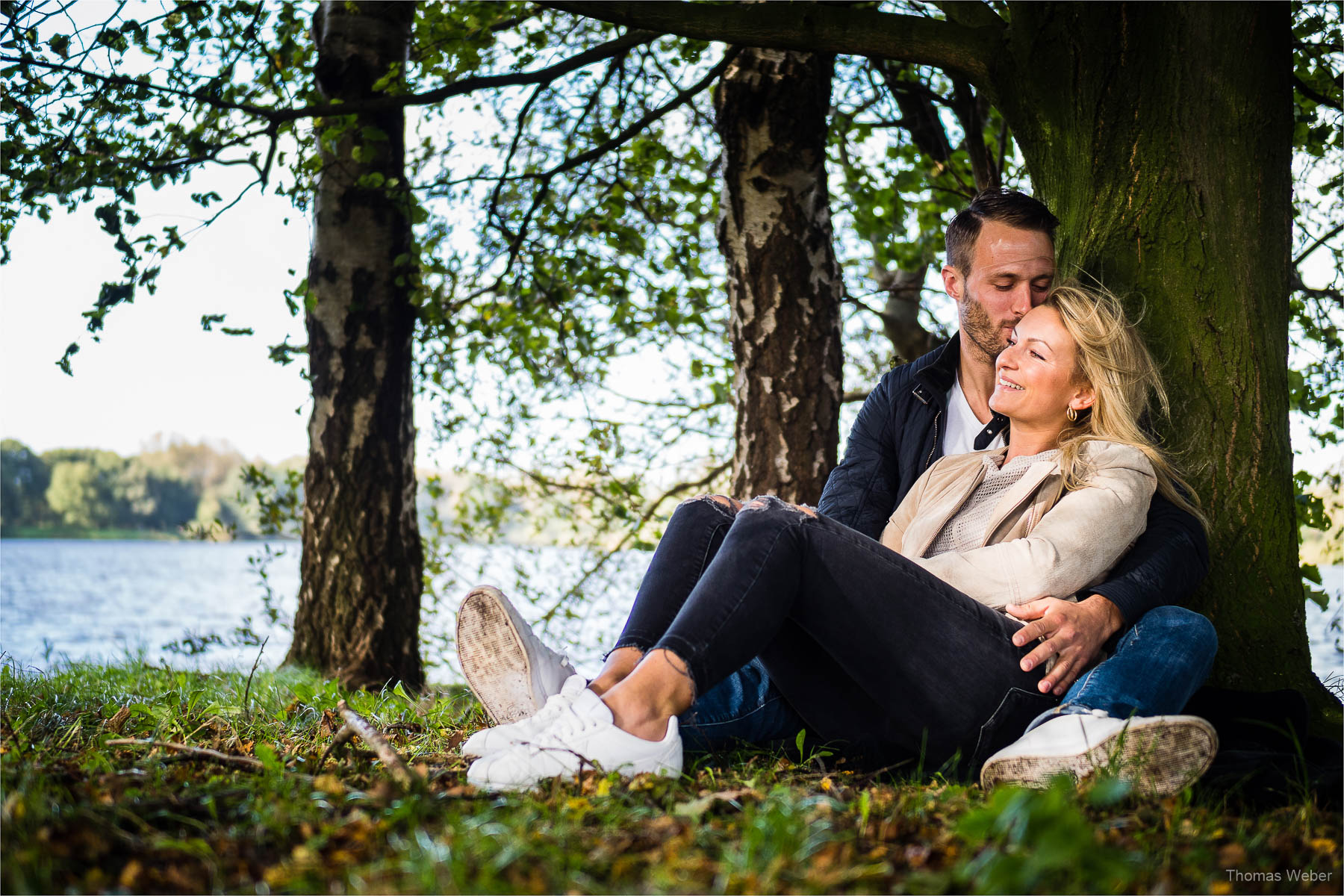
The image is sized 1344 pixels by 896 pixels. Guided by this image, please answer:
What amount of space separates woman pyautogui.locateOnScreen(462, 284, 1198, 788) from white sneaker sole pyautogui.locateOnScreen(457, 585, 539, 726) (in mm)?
68

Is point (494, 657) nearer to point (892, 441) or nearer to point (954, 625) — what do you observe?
point (954, 625)

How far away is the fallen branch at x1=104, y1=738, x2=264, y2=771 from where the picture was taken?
2178 millimetres

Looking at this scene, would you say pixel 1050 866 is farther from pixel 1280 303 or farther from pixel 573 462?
pixel 573 462

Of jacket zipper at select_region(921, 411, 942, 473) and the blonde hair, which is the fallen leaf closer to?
the blonde hair

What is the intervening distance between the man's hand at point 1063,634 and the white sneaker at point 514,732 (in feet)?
3.75

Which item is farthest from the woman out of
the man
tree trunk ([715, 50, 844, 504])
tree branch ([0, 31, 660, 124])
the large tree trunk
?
the large tree trunk

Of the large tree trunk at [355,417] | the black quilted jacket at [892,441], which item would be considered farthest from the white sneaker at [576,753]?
the large tree trunk at [355,417]

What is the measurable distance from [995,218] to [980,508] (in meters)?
1.25

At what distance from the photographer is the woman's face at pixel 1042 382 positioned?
281 cm

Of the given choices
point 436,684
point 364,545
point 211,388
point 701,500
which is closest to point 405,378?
point 364,545

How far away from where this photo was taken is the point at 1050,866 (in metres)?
1.38

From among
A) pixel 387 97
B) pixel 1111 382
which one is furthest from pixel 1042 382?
pixel 387 97

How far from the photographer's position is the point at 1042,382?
2.81 metres

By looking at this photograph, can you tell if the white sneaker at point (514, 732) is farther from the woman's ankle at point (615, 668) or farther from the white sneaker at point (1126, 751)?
the white sneaker at point (1126, 751)
